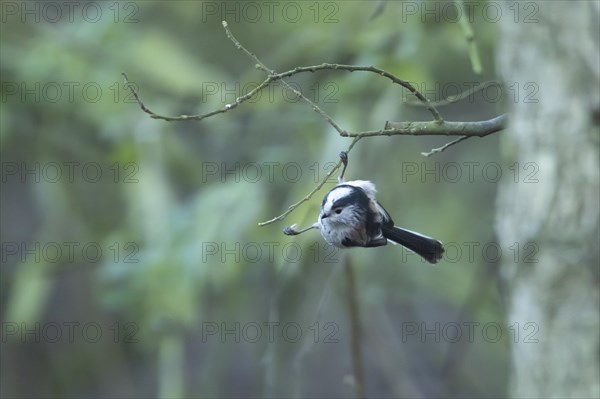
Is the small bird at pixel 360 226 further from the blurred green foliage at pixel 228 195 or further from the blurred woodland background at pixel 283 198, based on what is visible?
the blurred green foliage at pixel 228 195

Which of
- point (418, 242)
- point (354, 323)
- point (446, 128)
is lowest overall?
point (354, 323)

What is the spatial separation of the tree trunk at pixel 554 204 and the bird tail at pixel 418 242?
1486 millimetres

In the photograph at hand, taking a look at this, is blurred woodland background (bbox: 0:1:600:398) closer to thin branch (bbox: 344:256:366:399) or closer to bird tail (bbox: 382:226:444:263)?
thin branch (bbox: 344:256:366:399)

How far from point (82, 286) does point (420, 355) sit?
9.69 ft

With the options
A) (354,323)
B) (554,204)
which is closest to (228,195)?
(354,323)

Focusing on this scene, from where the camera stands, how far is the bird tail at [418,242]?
2.16m

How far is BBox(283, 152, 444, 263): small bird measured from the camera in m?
2.15

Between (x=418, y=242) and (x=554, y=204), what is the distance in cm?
157

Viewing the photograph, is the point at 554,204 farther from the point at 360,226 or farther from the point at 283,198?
the point at 283,198

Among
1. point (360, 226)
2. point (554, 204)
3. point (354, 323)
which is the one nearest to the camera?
point (360, 226)

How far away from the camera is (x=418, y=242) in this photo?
87.0 inches

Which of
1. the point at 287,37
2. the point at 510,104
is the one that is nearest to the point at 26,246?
the point at 287,37

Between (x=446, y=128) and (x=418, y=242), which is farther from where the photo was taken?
(x=418, y=242)

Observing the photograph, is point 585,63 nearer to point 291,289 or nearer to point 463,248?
point 291,289
